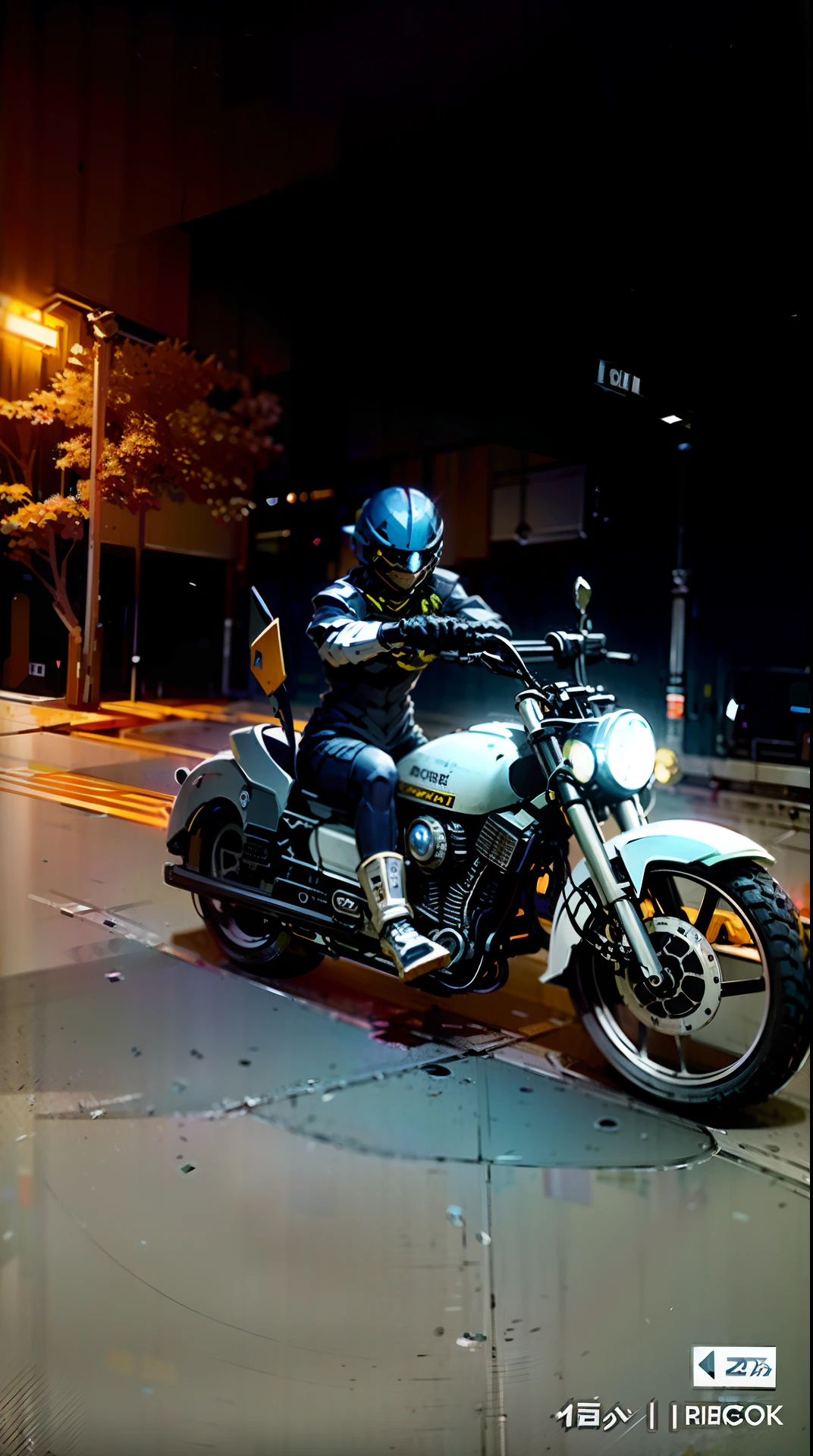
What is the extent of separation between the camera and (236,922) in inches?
99.3

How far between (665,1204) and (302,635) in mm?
1535

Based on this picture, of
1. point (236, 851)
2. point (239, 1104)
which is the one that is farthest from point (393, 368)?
point (239, 1104)

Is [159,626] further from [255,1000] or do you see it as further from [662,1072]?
[662,1072]

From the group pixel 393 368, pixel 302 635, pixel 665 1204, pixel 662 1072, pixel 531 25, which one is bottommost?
pixel 665 1204

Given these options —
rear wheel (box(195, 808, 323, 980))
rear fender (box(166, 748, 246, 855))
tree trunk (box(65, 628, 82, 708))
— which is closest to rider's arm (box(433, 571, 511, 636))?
rear fender (box(166, 748, 246, 855))

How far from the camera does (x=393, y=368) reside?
91.0 inches

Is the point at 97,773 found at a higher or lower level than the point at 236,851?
higher

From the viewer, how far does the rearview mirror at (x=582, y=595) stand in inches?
87.2

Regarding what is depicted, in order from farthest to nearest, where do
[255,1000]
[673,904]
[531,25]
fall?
[255,1000] → [531,25] → [673,904]

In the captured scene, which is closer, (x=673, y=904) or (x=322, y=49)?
(x=673, y=904)

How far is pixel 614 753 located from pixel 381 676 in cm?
60

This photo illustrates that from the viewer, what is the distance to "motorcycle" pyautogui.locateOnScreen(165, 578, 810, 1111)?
1.88 meters

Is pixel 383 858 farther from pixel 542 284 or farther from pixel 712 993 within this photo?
pixel 542 284

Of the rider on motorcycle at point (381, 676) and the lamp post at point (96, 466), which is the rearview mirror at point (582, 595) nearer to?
the rider on motorcycle at point (381, 676)
